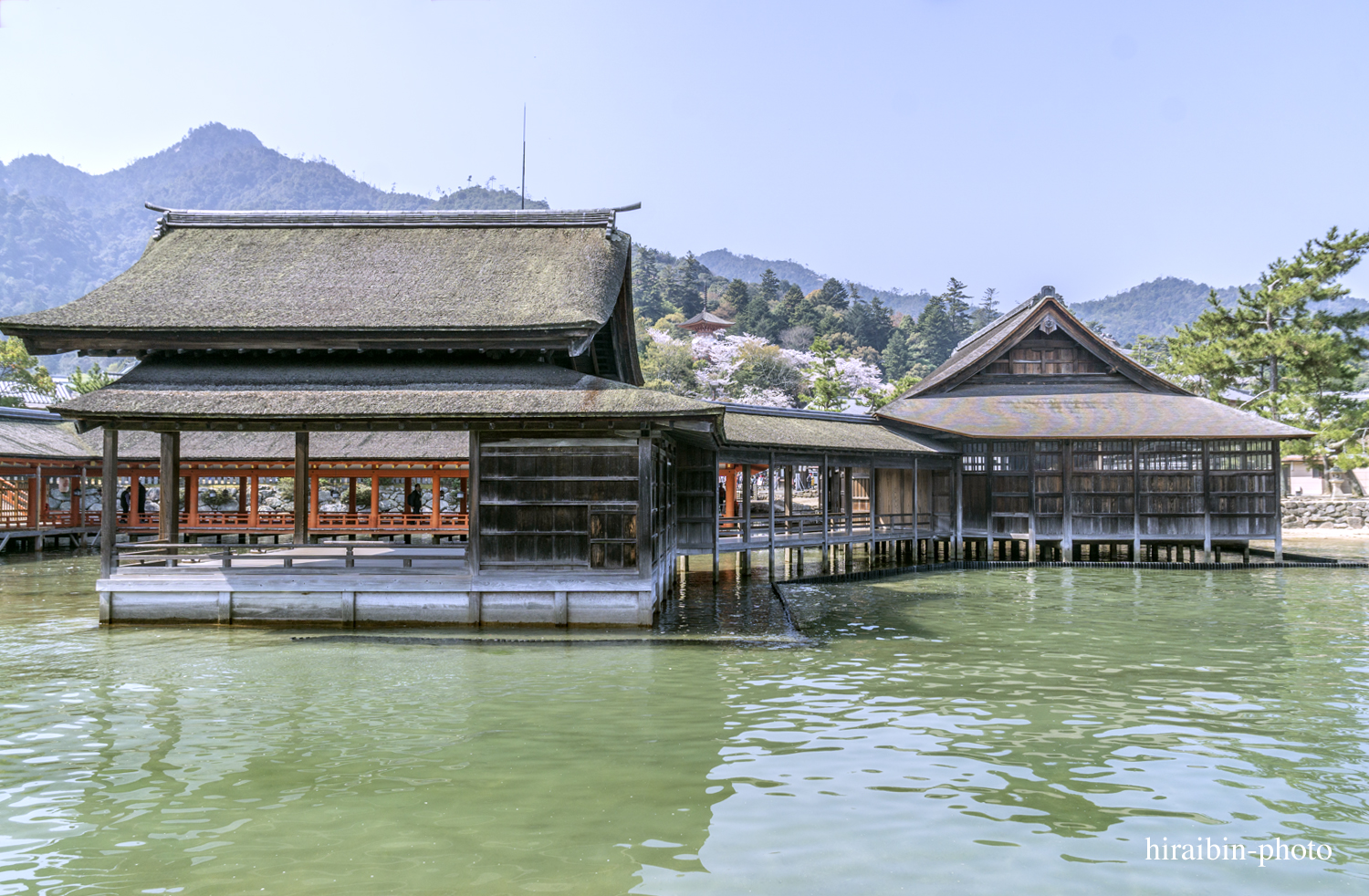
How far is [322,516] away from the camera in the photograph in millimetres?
28641

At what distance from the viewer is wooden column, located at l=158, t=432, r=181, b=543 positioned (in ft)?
56.4

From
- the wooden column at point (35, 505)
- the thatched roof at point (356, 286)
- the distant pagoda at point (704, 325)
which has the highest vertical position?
the distant pagoda at point (704, 325)

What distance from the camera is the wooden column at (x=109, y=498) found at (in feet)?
52.1

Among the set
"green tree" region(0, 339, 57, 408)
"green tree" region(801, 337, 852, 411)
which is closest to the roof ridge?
"green tree" region(801, 337, 852, 411)

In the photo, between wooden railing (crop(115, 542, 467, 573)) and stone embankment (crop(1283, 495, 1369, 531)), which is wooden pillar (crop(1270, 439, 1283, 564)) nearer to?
stone embankment (crop(1283, 495, 1369, 531))

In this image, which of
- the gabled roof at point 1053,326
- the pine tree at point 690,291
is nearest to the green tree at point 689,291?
the pine tree at point 690,291

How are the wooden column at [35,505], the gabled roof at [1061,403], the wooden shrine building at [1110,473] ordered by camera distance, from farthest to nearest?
the wooden column at [35,505], the wooden shrine building at [1110,473], the gabled roof at [1061,403]

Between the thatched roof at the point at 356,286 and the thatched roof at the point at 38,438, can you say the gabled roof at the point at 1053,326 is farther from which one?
the thatched roof at the point at 38,438

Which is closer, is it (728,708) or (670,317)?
(728,708)

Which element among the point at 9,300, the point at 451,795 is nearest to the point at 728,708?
the point at 451,795

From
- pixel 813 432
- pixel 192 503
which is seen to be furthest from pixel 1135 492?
pixel 192 503

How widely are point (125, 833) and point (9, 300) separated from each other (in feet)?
713

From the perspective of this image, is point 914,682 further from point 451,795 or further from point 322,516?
point 322,516

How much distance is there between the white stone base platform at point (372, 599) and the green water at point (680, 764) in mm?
855
